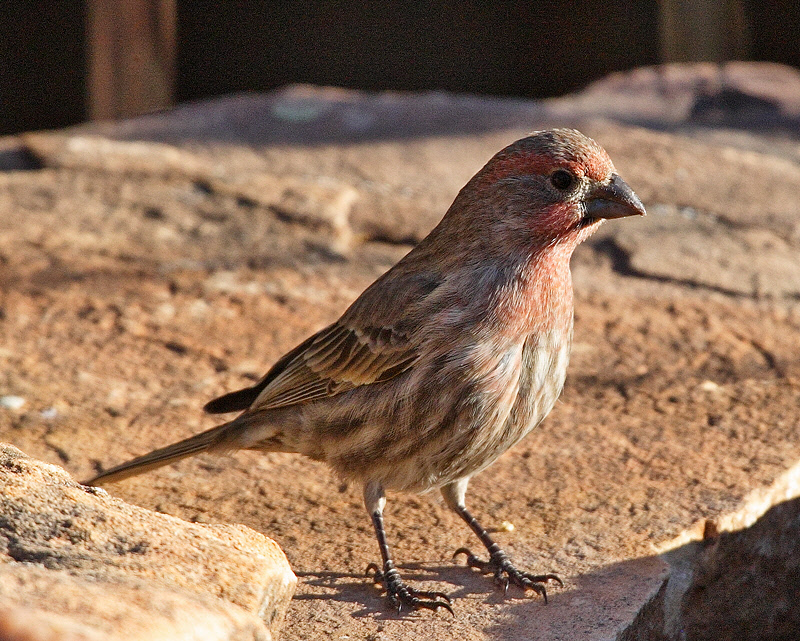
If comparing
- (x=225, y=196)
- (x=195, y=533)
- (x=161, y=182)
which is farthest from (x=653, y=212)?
(x=195, y=533)

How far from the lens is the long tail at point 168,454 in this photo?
135 inches

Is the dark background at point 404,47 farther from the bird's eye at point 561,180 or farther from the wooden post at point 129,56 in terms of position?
the bird's eye at point 561,180

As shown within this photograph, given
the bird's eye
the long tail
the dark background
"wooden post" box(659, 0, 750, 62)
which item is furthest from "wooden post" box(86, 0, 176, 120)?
the bird's eye

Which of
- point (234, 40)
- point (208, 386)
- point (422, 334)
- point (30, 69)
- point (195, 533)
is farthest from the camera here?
point (234, 40)

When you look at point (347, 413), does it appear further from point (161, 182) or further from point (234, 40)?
point (234, 40)

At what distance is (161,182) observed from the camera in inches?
228

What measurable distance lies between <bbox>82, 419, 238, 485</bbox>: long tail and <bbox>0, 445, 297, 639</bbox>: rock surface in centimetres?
78

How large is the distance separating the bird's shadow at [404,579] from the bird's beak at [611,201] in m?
1.17

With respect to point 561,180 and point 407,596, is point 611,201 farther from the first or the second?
point 407,596

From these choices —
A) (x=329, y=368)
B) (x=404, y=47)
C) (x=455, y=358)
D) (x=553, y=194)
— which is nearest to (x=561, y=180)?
(x=553, y=194)

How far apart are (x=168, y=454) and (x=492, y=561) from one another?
110 centimetres

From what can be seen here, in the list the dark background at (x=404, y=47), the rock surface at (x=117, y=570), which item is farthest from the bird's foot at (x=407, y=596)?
the dark background at (x=404, y=47)

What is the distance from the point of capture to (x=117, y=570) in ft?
7.34

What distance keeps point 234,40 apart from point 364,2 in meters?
1.16
